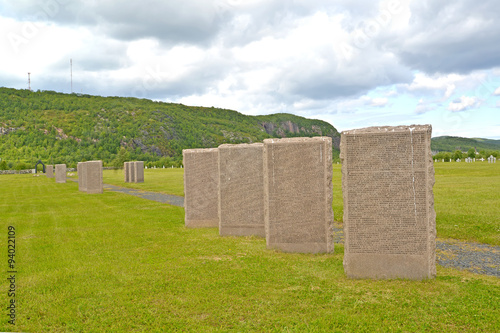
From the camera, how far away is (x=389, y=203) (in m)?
7.17

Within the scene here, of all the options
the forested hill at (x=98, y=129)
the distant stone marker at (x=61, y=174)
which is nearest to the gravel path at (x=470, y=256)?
the distant stone marker at (x=61, y=174)

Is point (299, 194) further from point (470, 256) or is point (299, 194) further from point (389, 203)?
point (470, 256)

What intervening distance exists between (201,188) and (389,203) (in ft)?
24.7

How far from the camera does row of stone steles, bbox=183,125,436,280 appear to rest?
23.3 ft

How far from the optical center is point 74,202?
866 inches

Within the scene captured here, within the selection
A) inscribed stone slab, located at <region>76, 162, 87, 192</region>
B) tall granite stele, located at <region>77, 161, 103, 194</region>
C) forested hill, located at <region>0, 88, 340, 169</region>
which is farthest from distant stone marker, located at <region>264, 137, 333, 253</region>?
forested hill, located at <region>0, 88, 340, 169</region>

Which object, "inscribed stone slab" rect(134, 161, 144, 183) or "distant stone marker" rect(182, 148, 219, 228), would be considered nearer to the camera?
"distant stone marker" rect(182, 148, 219, 228)

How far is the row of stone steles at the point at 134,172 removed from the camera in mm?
40281

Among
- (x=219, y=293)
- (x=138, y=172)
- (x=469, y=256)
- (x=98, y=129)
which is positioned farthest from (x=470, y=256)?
(x=98, y=129)

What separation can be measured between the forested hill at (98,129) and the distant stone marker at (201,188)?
92612mm

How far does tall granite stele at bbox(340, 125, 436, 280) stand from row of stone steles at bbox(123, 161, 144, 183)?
1411 inches

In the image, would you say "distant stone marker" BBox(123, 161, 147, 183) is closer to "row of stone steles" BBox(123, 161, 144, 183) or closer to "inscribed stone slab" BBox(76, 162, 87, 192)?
"row of stone steles" BBox(123, 161, 144, 183)

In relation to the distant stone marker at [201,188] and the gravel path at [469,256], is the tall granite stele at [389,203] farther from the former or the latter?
the distant stone marker at [201,188]

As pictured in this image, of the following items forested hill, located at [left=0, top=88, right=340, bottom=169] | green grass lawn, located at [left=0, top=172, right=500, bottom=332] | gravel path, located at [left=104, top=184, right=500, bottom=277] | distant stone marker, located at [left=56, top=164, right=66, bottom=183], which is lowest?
gravel path, located at [left=104, top=184, right=500, bottom=277]
